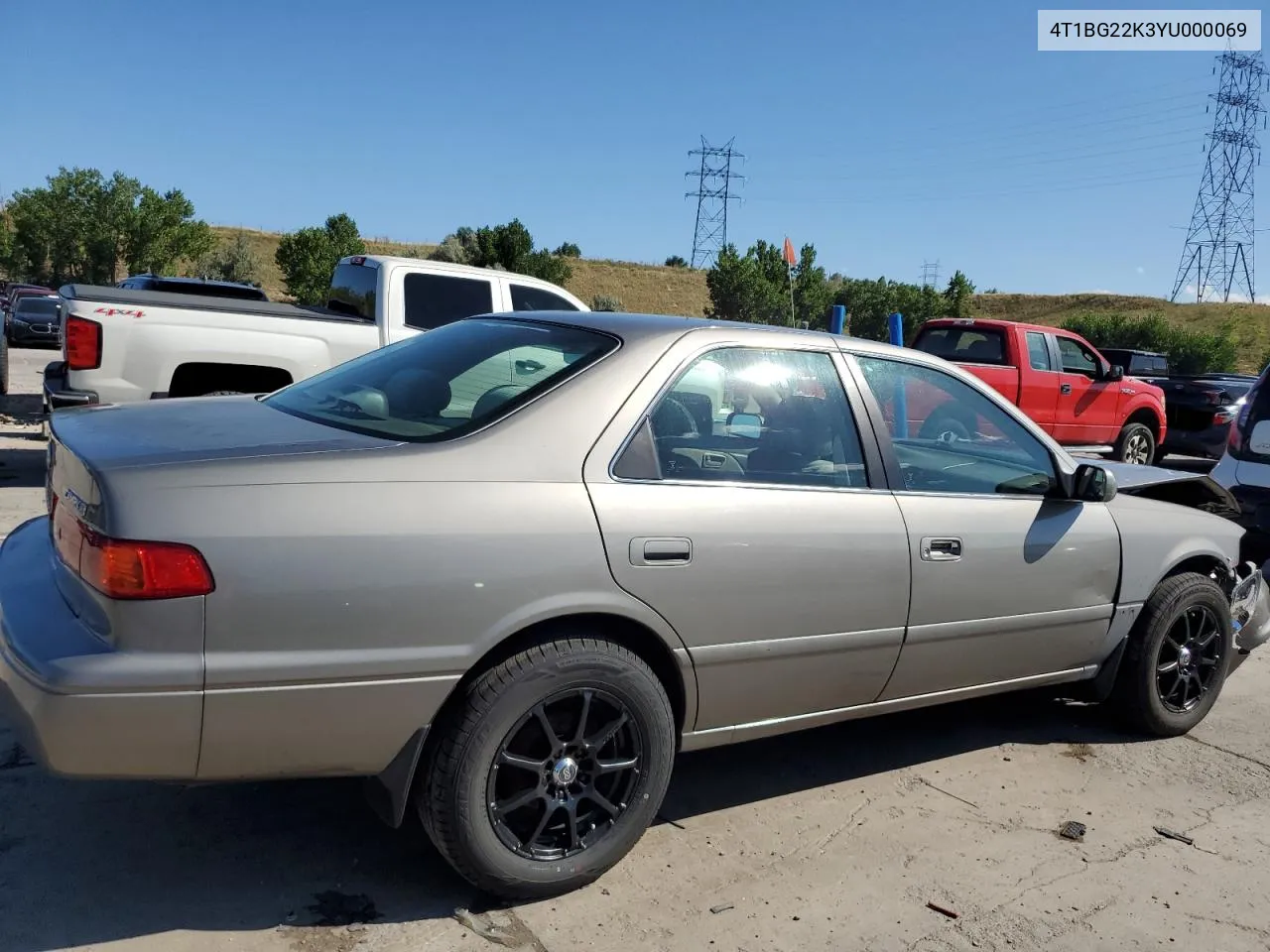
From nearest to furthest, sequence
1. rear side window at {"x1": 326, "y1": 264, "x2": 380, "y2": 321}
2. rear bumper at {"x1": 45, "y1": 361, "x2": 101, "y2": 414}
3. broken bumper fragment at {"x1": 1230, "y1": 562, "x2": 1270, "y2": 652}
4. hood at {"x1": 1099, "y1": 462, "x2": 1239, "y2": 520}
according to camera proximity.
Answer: hood at {"x1": 1099, "y1": 462, "x2": 1239, "y2": 520} < broken bumper fragment at {"x1": 1230, "y1": 562, "x2": 1270, "y2": 652} < rear bumper at {"x1": 45, "y1": 361, "x2": 101, "y2": 414} < rear side window at {"x1": 326, "y1": 264, "x2": 380, "y2": 321}

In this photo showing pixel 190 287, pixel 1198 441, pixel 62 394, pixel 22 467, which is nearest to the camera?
pixel 62 394

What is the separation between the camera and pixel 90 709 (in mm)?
2295

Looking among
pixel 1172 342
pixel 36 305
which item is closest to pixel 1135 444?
pixel 36 305

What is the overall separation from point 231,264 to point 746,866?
6210 centimetres

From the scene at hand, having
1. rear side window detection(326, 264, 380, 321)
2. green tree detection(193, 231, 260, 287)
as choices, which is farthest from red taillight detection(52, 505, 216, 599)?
green tree detection(193, 231, 260, 287)

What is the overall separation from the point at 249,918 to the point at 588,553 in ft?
4.31

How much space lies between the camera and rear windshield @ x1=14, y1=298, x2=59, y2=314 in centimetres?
2408

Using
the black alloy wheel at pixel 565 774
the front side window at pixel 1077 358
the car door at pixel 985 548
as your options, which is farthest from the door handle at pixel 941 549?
the front side window at pixel 1077 358

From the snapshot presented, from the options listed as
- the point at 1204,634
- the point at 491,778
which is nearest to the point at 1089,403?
the point at 1204,634

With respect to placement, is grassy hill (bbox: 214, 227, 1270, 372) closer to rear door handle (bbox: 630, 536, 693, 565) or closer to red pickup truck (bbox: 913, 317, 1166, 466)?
red pickup truck (bbox: 913, 317, 1166, 466)

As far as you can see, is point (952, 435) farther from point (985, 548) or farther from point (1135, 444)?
point (1135, 444)

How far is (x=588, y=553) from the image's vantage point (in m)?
2.78

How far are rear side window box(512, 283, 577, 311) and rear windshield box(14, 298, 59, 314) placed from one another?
787 inches

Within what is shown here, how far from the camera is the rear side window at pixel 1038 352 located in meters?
13.2
